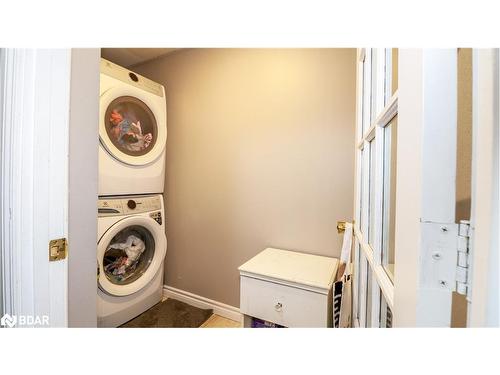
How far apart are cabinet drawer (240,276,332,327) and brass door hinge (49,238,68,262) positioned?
0.87m

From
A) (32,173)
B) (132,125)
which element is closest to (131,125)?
(132,125)

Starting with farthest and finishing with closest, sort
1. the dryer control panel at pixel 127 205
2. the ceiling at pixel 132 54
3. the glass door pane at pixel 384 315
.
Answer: the ceiling at pixel 132 54, the dryer control panel at pixel 127 205, the glass door pane at pixel 384 315

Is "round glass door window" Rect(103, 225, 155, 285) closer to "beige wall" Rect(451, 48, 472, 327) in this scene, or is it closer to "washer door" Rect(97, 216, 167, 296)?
"washer door" Rect(97, 216, 167, 296)

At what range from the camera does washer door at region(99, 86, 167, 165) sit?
4.56 feet

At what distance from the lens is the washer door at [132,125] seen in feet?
4.56

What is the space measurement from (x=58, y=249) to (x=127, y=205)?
960mm

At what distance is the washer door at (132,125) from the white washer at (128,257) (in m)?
0.32

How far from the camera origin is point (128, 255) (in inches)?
63.4
